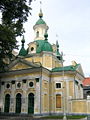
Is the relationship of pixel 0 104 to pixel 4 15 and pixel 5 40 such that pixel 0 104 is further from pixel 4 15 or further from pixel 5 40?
pixel 4 15

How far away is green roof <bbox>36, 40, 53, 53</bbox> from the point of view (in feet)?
143

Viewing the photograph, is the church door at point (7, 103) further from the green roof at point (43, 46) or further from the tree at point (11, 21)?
the tree at point (11, 21)

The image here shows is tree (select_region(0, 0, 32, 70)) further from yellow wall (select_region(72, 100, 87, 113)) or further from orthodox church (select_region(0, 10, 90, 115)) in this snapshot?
yellow wall (select_region(72, 100, 87, 113))

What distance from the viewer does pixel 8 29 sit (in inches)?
837

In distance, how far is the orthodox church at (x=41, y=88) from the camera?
1484 inches

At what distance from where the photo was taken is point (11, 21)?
19.7 metres

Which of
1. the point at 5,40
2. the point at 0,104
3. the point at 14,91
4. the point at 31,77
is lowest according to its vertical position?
the point at 0,104

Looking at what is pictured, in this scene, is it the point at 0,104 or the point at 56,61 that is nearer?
the point at 0,104

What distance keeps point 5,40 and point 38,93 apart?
18.6 m

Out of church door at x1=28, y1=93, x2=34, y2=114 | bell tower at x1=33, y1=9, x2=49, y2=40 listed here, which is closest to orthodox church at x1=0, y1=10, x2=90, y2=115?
church door at x1=28, y1=93, x2=34, y2=114

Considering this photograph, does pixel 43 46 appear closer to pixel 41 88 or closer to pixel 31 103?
pixel 41 88

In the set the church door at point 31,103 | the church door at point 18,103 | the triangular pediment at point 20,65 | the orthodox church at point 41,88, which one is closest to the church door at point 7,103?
the orthodox church at point 41,88

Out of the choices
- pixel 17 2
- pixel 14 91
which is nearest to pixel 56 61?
pixel 14 91

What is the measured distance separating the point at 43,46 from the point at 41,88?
10712 mm
